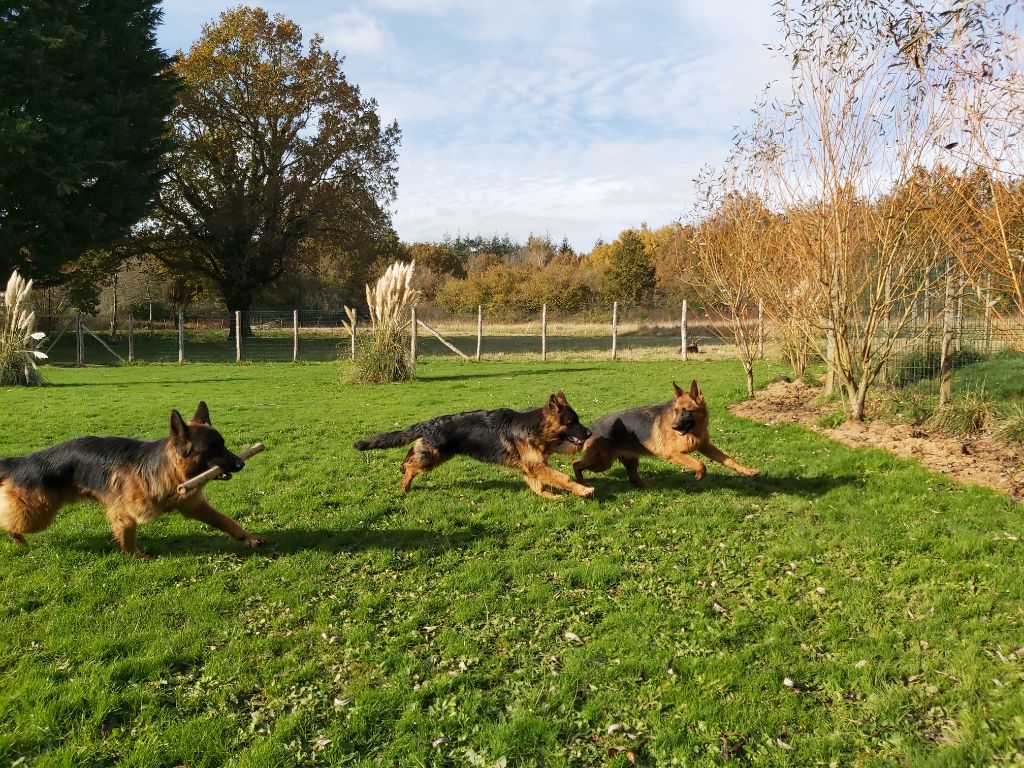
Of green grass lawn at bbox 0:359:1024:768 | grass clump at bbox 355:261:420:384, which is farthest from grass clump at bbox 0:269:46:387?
green grass lawn at bbox 0:359:1024:768

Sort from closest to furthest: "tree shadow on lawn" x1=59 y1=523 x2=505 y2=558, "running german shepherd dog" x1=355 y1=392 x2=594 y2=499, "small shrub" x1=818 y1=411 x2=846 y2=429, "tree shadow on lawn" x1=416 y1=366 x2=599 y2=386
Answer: "tree shadow on lawn" x1=59 y1=523 x2=505 y2=558, "running german shepherd dog" x1=355 y1=392 x2=594 y2=499, "small shrub" x1=818 y1=411 x2=846 y2=429, "tree shadow on lawn" x1=416 y1=366 x2=599 y2=386

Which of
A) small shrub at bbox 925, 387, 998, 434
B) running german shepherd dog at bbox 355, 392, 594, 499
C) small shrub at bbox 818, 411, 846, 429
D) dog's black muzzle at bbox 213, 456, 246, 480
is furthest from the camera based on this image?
small shrub at bbox 818, 411, 846, 429

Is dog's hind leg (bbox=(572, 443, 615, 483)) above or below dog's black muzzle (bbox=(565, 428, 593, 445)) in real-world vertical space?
below

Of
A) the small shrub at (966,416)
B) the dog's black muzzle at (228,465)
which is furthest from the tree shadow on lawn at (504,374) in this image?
the dog's black muzzle at (228,465)

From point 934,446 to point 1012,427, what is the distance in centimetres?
96

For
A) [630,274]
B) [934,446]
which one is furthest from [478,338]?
[630,274]

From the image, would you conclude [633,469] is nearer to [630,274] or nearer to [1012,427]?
[1012,427]

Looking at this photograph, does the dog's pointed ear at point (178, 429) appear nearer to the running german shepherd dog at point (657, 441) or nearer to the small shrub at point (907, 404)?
the running german shepherd dog at point (657, 441)

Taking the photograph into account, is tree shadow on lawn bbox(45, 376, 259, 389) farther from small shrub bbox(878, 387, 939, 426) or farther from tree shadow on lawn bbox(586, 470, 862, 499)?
small shrub bbox(878, 387, 939, 426)

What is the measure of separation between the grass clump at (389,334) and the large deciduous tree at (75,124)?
14062 millimetres

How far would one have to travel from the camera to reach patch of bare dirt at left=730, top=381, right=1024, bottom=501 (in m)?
7.02

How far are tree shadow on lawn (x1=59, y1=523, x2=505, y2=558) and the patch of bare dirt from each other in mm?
5205

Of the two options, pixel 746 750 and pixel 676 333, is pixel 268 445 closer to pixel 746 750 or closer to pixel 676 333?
pixel 746 750

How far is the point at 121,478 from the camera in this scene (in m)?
5.23
